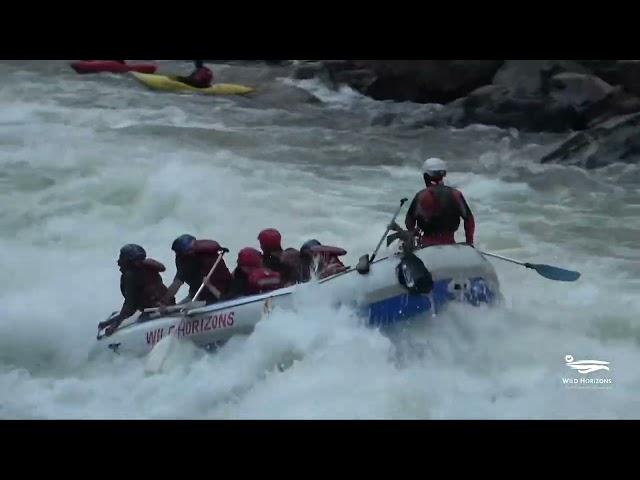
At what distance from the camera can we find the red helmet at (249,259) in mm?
4551

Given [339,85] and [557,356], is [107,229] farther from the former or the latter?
[557,356]

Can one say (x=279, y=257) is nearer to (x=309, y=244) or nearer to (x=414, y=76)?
(x=309, y=244)

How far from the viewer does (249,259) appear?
4.55 m

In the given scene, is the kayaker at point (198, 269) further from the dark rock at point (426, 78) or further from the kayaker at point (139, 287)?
the dark rock at point (426, 78)

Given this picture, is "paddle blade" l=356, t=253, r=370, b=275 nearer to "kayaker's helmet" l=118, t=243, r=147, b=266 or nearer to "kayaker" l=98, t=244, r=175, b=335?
"kayaker" l=98, t=244, r=175, b=335

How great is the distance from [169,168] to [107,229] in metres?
0.40

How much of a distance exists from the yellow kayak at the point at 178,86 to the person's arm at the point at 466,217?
1112 millimetres

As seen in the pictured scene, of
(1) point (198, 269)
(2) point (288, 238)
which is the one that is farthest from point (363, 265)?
(1) point (198, 269)

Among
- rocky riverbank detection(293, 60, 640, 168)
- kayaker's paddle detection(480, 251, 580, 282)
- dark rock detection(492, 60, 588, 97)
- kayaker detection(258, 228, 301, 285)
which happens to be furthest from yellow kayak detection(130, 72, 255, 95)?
kayaker's paddle detection(480, 251, 580, 282)

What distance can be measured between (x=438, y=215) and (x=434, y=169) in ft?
0.81

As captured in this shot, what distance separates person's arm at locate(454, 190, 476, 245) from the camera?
179 inches

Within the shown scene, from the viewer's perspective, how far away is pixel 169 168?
4.74 metres
